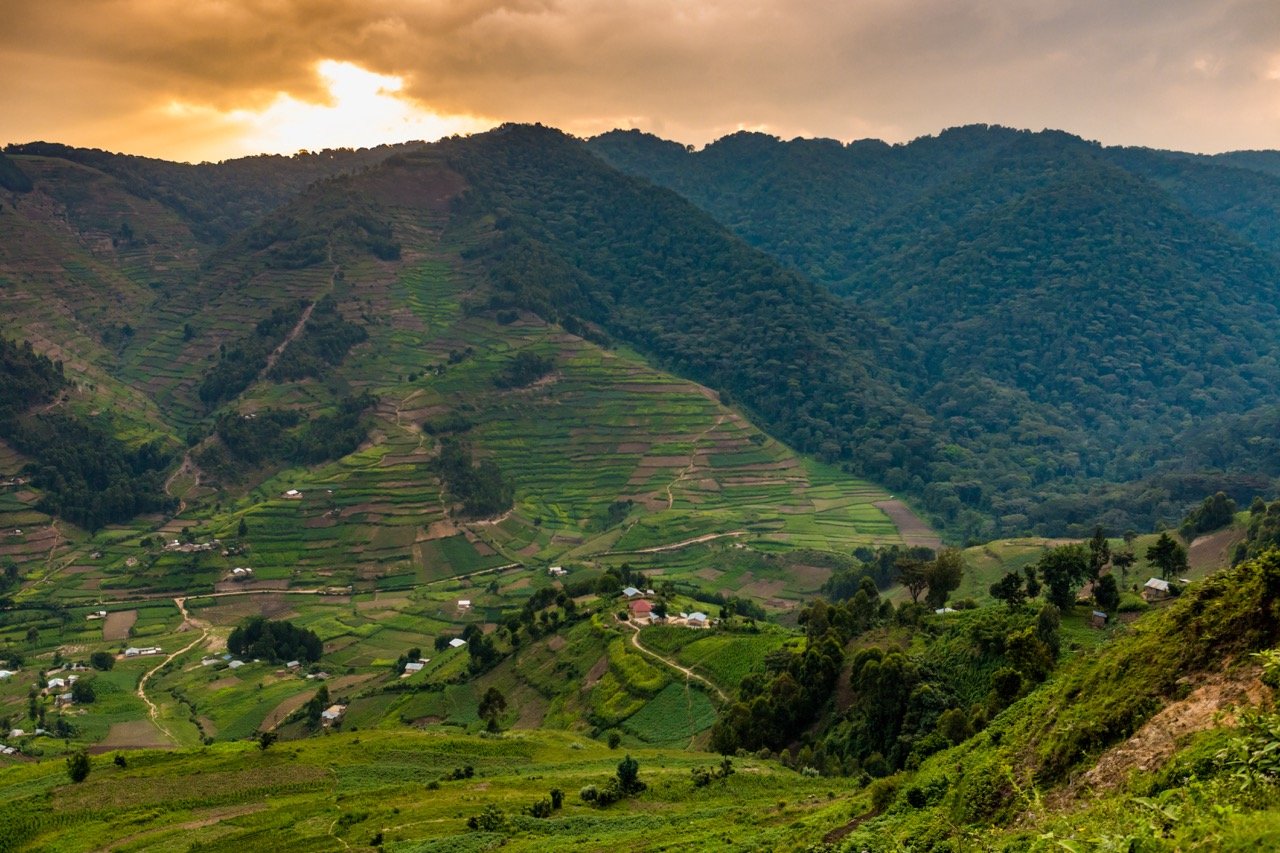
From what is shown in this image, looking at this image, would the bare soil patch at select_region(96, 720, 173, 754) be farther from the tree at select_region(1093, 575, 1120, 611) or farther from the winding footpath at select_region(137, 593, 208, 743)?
the tree at select_region(1093, 575, 1120, 611)

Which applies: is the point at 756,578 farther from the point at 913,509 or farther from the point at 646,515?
the point at 913,509

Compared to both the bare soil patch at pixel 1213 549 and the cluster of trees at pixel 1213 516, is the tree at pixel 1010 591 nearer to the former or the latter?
the bare soil patch at pixel 1213 549

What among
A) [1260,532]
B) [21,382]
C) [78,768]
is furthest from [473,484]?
[1260,532]

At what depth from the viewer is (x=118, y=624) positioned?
132 metres

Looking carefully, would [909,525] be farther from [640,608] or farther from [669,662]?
[669,662]

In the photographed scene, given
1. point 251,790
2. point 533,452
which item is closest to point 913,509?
point 533,452

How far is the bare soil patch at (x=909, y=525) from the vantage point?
16512cm

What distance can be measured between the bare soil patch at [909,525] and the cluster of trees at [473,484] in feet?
251

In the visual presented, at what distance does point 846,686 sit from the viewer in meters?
60.1

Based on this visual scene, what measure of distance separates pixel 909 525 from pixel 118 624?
13934 centimetres

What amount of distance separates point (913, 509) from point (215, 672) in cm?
13615

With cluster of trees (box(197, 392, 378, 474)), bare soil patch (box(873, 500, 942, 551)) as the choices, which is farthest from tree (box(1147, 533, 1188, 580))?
cluster of trees (box(197, 392, 378, 474))

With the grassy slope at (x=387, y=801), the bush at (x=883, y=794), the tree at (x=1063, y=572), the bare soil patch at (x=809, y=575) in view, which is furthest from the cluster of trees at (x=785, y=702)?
the bare soil patch at (x=809, y=575)

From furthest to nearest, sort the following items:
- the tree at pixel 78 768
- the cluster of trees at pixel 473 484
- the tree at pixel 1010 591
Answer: the cluster of trees at pixel 473 484
the tree at pixel 1010 591
the tree at pixel 78 768
